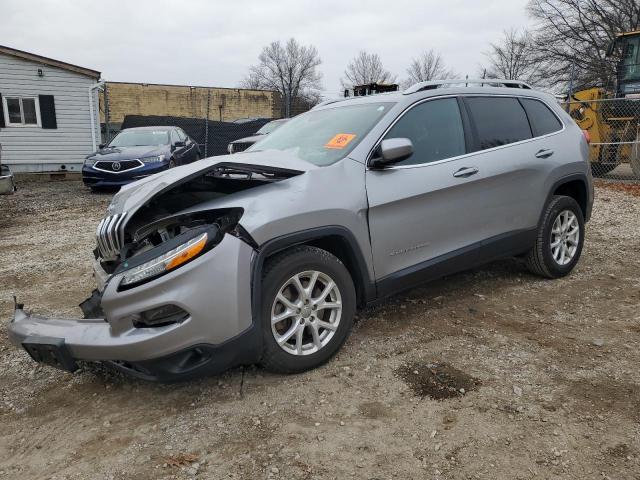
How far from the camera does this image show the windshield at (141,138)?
1213 cm

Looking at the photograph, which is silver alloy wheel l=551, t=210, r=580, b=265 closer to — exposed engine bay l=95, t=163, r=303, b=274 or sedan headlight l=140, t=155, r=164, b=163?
exposed engine bay l=95, t=163, r=303, b=274

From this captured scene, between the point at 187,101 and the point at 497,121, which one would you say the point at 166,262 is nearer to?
the point at 497,121

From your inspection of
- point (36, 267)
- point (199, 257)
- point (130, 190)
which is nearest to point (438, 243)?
point (199, 257)

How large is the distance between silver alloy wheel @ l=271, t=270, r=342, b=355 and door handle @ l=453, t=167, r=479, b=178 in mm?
1369

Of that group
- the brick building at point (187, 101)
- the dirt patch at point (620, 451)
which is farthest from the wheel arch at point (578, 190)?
the brick building at point (187, 101)

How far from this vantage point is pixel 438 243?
368 centimetres

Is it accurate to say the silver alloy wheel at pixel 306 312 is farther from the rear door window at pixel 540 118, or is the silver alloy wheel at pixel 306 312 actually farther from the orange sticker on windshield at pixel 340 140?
the rear door window at pixel 540 118

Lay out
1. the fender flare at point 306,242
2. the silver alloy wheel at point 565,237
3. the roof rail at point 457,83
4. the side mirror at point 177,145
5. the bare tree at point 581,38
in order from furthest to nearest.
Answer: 1. the bare tree at point 581,38
2. the side mirror at point 177,145
3. the silver alloy wheel at point 565,237
4. the roof rail at point 457,83
5. the fender flare at point 306,242

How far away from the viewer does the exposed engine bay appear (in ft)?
9.36

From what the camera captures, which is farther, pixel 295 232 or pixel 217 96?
pixel 217 96

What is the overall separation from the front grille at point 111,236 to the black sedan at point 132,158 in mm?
8475

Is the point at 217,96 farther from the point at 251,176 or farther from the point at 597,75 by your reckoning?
the point at 251,176

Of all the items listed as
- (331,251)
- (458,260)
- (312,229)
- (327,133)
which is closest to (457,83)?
(327,133)

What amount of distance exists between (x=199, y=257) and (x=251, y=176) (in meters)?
0.84
